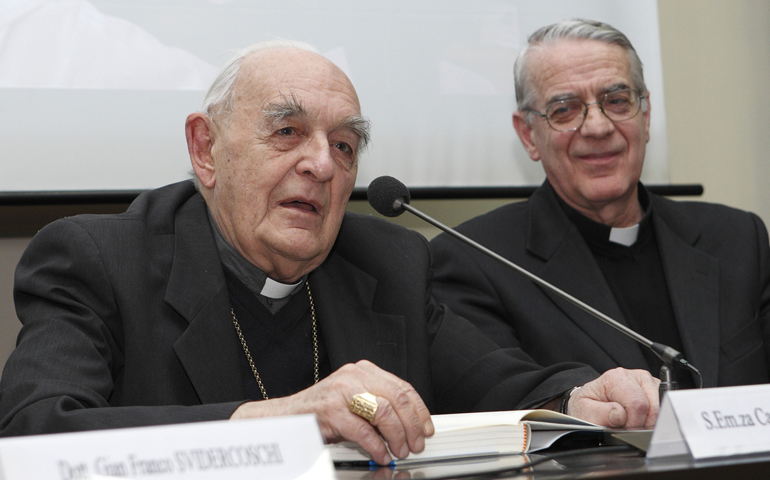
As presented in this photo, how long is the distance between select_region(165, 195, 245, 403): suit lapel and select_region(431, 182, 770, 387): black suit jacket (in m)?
0.78

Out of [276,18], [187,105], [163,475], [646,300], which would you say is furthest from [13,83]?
[646,300]

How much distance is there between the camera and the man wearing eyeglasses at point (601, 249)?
7.07ft

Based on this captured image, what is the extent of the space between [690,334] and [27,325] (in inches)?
66.8

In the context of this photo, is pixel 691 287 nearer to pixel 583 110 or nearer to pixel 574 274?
pixel 574 274

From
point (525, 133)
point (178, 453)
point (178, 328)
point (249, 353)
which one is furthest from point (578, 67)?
point (178, 453)

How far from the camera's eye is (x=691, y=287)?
2.29 m

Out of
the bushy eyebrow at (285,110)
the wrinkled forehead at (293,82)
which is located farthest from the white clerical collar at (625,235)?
the bushy eyebrow at (285,110)

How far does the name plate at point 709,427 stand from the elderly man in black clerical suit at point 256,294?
349mm

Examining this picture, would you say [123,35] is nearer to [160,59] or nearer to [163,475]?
[160,59]

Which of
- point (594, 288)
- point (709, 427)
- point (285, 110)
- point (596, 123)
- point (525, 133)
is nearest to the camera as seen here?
point (709, 427)

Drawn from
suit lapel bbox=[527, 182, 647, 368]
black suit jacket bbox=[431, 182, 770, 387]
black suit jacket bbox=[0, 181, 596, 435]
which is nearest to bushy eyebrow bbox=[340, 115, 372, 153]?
black suit jacket bbox=[0, 181, 596, 435]

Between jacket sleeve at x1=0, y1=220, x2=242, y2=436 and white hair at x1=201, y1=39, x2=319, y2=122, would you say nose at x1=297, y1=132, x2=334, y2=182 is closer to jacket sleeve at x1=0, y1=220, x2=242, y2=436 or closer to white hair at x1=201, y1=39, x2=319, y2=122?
white hair at x1=201, y1=39, x2=319, y2=122

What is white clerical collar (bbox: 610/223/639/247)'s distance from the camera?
2471 millimetres

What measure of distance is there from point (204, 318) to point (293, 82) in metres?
0.54
